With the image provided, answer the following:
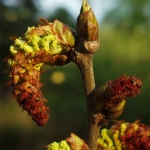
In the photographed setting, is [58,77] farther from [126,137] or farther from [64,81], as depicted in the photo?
[126,137]

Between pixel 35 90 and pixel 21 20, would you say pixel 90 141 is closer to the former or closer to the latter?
pixel 35 90

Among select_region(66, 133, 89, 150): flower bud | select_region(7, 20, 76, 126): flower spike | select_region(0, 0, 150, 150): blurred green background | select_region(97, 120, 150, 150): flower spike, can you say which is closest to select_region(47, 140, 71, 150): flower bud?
select_region(66, 133, 89, 150): flower bud

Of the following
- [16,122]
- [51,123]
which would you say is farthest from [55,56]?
[16,122]

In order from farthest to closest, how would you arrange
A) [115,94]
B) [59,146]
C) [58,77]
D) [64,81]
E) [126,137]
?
[64,81], [58,77], [126,137], [59,146], [115,94]

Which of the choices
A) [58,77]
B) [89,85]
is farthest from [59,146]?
[58,77]

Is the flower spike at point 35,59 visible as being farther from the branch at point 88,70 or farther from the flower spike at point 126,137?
the flower spike at point 126,137

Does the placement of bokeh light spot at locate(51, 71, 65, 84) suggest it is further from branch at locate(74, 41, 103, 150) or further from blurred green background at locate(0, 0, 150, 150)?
branch at locate(74, 41, 103, 150)
